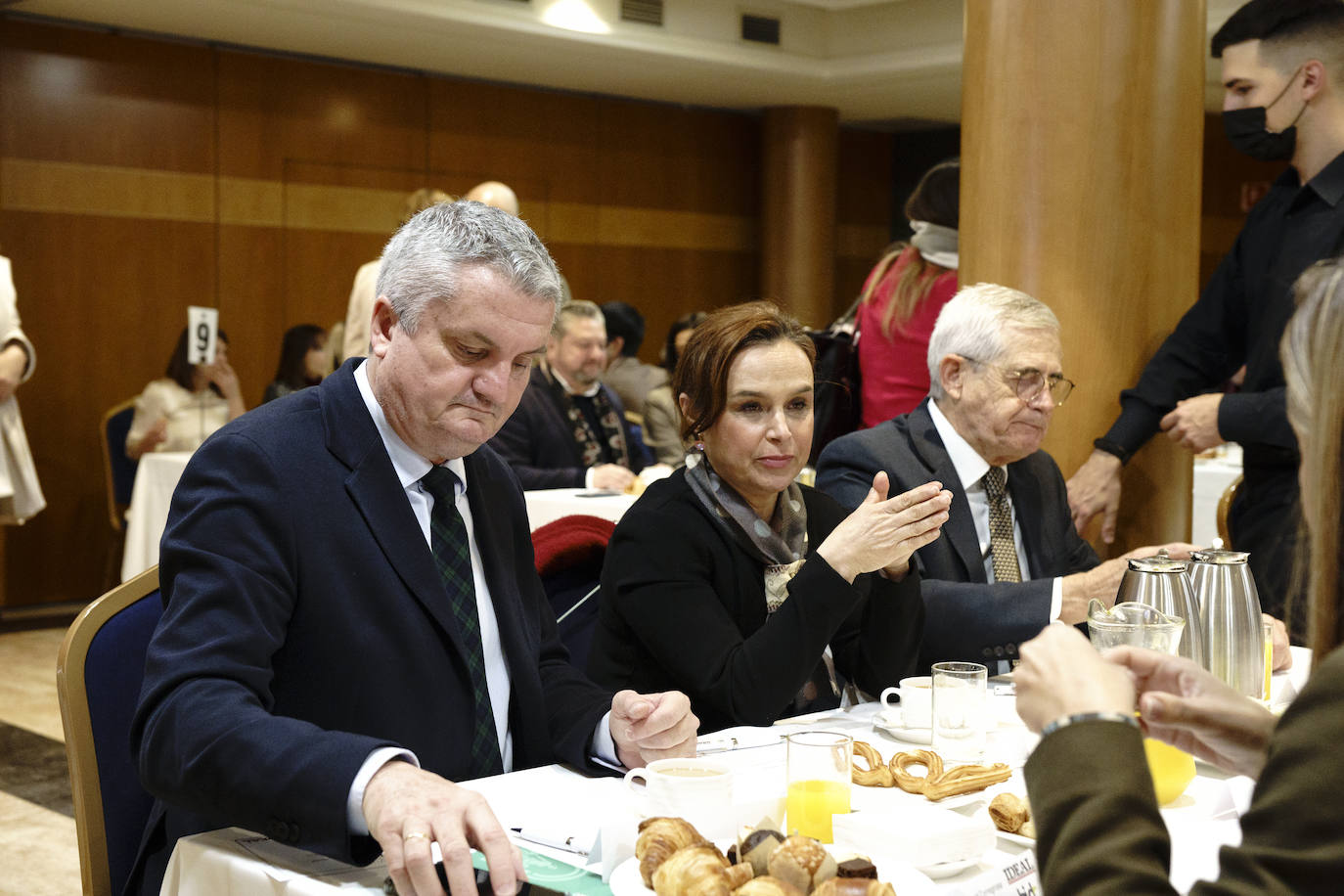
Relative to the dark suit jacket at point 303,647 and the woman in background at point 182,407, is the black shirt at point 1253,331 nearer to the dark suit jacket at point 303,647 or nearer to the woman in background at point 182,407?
the dark suit jacket at point 303,647

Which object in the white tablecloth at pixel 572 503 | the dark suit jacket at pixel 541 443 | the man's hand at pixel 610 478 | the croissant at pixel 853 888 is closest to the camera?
the croissant at pixel 853 888

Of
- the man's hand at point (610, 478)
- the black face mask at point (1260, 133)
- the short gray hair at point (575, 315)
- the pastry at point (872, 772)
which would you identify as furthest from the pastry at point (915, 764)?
the short gray hair at point (575, 315)

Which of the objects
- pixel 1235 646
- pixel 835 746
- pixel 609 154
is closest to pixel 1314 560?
pixel 835 746

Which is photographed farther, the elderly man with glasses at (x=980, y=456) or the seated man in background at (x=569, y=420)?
the seated man in background at (x=569, y=420)

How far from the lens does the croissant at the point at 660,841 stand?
4.10 ft

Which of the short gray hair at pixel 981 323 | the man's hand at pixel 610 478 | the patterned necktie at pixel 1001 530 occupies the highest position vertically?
the short gray hair at pixel 981 323

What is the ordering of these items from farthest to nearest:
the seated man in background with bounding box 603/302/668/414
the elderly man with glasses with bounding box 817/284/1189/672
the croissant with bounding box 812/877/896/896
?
the seated man in background with bounding box 603/302/668/414 < the elderly man with glasses with bounding box 817/284/1189/672 < the croissant with bounding box 812/877/896/896

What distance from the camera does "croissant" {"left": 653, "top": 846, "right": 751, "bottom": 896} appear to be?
3.86 ft

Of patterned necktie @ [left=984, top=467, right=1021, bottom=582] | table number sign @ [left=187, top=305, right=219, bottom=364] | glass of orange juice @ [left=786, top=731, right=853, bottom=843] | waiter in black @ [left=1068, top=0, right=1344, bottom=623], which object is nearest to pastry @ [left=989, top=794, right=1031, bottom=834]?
glass of orange juice @ [left=786, top=731, right=853, bottom=843]

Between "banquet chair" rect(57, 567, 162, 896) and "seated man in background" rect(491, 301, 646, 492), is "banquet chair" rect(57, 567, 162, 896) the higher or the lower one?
the lower one

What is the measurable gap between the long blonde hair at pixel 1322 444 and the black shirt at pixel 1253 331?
6.65 feet

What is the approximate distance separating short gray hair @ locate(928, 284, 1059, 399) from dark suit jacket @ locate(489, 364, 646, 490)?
97.0 inches

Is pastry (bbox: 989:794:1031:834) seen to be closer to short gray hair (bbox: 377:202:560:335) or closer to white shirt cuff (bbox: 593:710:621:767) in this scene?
white shirt cuff (bbox: 593:710:621:767)

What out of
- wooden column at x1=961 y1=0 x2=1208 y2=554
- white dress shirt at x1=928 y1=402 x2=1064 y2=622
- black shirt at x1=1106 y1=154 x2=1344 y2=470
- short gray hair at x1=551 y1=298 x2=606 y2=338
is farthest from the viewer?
short gray hair at x1=551 y1=298 x2=606 y2=338
